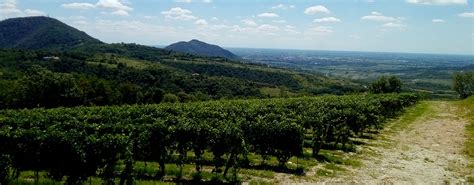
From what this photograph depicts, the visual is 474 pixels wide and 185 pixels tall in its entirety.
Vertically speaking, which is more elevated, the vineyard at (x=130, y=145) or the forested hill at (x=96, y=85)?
the vineyard at (x=130, y=145)

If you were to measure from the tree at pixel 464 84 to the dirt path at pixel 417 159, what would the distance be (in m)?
82.2

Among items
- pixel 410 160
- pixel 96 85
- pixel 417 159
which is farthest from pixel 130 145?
pixel 96 85

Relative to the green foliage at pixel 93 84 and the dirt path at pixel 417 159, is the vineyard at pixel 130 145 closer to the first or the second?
the dirt path at pixel 417 159

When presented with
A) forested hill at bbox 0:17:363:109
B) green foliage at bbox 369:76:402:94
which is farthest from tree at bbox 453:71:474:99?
forested hill at bbox 0:17:363:109

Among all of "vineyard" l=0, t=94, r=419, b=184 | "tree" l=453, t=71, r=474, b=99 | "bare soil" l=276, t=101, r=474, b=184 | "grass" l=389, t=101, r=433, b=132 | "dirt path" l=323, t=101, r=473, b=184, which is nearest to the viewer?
"vineyard" l=0, t=94, r=419, b=184

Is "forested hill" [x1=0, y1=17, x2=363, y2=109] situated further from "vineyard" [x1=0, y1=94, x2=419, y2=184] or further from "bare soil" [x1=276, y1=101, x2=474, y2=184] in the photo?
"bare soil" [x1=276, y1=101, x2=474, y2=184]

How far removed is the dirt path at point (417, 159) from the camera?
22688mm

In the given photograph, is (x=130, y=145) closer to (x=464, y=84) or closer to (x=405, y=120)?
(x=405, y=120)

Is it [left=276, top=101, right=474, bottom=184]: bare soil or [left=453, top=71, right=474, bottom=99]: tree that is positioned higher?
[left=276, top=101, right=474, bottom=184]: bare soil

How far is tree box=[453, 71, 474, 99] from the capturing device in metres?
117

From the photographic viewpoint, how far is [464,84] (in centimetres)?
11825

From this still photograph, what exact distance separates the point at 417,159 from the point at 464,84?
104 metres

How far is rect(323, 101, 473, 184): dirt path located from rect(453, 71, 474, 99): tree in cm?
8218

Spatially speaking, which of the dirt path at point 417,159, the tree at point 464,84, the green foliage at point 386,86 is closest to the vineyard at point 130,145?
the dirt path at point 417,159
